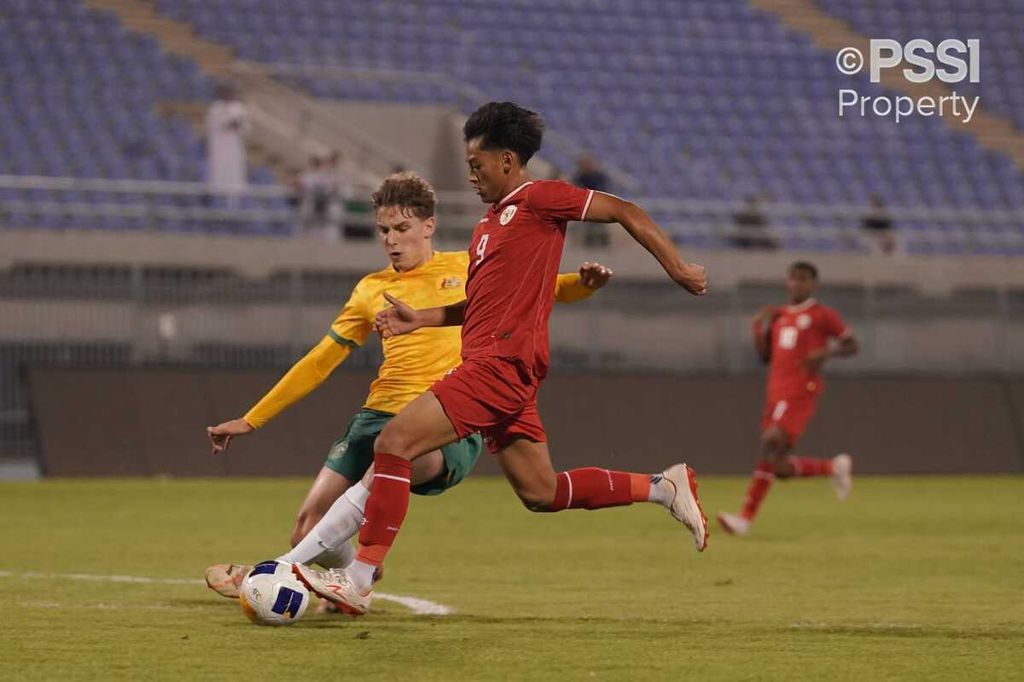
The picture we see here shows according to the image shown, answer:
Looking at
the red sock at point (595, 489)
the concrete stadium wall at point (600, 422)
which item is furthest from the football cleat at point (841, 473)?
the red sock at point (595, 489)

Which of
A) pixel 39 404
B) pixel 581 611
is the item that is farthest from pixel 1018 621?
pixel 39 404

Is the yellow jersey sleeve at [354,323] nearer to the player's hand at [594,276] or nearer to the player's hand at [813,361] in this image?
the player's hand at [594,276]

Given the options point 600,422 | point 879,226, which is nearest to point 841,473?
point 600,422

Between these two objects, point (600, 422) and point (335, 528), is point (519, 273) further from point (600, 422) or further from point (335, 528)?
point (600, 422)

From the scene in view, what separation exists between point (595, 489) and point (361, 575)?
1208 millimetres

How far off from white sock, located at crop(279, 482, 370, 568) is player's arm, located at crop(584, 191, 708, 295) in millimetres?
1725

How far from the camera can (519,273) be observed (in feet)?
25.1

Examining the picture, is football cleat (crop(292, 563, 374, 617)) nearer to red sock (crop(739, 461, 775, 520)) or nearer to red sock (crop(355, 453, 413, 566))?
red sock (crop(355, 453, 413, 566))

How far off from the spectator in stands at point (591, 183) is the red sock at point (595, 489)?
16940 mm

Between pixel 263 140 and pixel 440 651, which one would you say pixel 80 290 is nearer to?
pixel 263 140

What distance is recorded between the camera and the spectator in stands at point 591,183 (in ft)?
82.7

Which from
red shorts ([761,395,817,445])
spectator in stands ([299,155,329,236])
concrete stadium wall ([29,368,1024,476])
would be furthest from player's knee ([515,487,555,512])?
spectator in stands ([299,155,329,236])

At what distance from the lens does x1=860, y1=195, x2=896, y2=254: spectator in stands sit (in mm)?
26316

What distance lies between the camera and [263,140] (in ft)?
90.9
